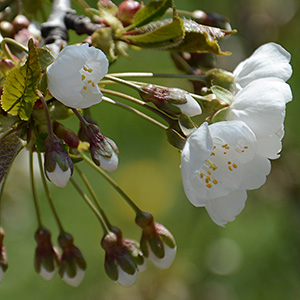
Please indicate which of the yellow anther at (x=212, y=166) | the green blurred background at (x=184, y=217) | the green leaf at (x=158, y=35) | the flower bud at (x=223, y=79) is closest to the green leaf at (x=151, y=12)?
the green leaf at (x=158, y=35)

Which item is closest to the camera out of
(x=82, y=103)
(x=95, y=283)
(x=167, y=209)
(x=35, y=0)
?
(x=82, y=103)

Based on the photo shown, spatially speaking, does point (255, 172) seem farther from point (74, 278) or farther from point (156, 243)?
point (74, 278)

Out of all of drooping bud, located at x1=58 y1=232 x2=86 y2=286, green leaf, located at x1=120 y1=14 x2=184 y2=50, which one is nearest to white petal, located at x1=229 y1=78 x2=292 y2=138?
green leaf, located at x1=120 y1=14 x2=184 y2=50

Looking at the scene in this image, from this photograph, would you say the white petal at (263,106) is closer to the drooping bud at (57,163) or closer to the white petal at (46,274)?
the drooping bud at (57,163)

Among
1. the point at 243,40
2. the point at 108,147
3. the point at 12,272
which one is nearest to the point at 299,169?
the point at 243,40

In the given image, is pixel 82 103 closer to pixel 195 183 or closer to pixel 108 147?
pixel 108 147

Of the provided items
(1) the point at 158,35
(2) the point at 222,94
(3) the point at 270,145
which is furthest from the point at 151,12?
(3) the point at 270,145

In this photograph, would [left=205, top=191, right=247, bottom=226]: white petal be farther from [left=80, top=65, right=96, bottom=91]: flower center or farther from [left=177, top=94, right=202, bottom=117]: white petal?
[left=80, top=65, right=96, bottom=91]: flower center
